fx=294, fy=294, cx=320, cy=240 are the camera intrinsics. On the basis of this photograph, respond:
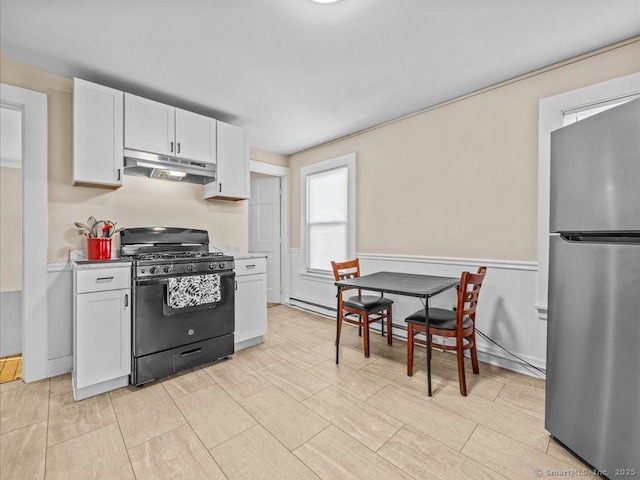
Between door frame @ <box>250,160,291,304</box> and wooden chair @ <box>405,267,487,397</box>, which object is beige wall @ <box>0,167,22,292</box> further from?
wooden chair @ <box>405,267,487,397</box>

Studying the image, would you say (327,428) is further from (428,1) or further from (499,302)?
(428,1)

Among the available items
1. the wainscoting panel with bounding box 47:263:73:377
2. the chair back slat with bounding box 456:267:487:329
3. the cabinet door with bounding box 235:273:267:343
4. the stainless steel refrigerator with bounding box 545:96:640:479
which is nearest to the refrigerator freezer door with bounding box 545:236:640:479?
the stainless steel refrigerator with bounding box 545:96:640:479

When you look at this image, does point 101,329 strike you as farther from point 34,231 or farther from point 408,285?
point 408,285

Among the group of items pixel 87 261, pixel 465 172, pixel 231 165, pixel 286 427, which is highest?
pixel 231 165

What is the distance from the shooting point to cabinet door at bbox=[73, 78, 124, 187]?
2.39 m

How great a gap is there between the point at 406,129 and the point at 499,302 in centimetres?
203

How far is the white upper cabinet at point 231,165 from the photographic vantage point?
10.7 feet

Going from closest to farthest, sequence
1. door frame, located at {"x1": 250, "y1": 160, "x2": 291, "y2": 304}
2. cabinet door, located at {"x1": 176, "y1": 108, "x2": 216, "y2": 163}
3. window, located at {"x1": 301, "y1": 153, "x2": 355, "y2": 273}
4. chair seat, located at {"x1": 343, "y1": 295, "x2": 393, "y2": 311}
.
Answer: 1. chair seat, located at {"x1": 343, "y1": 295, "x2": 393, "y2": 311}
2. cabinet door, located at {"x1": 176, "y1": 108, "x2": 216, "y2": 163}
3. window, located at {"x1": 301, "y1": 153, "x2": 355, "y2": 273}
4. door frame, located at {"x1": 250, "y1": 160, "x2": 291, "y2": 304}

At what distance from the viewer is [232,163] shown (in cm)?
336

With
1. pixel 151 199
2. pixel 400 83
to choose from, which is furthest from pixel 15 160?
pixel 400 83

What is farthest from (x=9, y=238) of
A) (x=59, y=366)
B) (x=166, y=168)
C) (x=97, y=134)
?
(x=166, y=168)

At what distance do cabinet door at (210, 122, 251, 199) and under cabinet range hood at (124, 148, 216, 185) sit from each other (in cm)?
12

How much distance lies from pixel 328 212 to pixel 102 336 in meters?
2.95

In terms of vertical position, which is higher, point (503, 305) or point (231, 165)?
point (231, 165)
